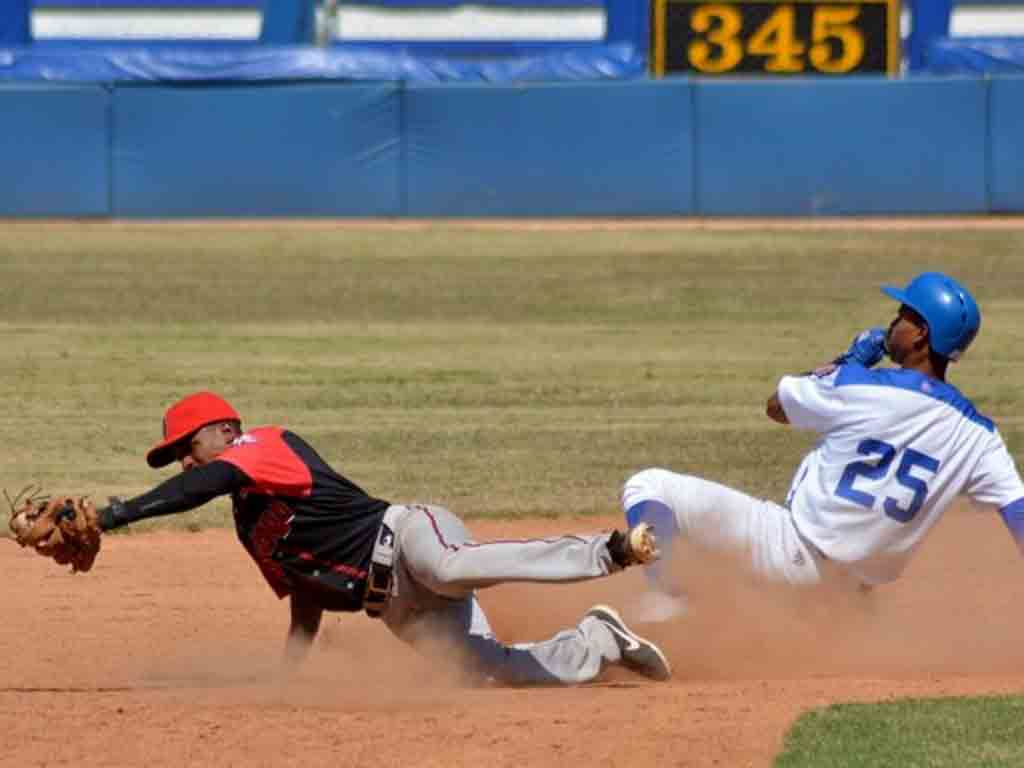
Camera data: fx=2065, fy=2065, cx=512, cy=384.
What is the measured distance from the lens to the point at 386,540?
6.42m

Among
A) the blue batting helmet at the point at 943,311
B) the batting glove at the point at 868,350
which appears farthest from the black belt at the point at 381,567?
the blue batting helmet at the point at 943,311

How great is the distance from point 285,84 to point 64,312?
27.2ft

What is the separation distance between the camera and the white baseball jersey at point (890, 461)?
6.49m

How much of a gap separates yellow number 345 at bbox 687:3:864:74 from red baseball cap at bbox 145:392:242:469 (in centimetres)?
2030

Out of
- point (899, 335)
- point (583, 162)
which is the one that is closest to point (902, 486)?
point (899, 335)

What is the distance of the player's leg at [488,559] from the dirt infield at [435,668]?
0.37 m

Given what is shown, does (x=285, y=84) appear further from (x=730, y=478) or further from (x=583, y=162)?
(x=730, y=478)

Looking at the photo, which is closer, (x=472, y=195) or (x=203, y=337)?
(x=203, y=337)

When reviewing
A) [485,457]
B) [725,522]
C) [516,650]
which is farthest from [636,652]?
[485,457]

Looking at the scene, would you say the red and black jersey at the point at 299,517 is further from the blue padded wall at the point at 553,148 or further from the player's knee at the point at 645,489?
the blue padded wall at the point at 553,148

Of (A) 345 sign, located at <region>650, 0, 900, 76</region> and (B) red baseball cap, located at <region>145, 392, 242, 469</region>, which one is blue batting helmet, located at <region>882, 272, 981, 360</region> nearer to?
(B) red baseball cap, located at <region>145, 392, 242, 469</region>

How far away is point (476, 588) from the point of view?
6.36 metres

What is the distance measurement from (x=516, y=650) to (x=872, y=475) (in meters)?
1.26

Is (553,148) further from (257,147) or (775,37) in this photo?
(257,147)
